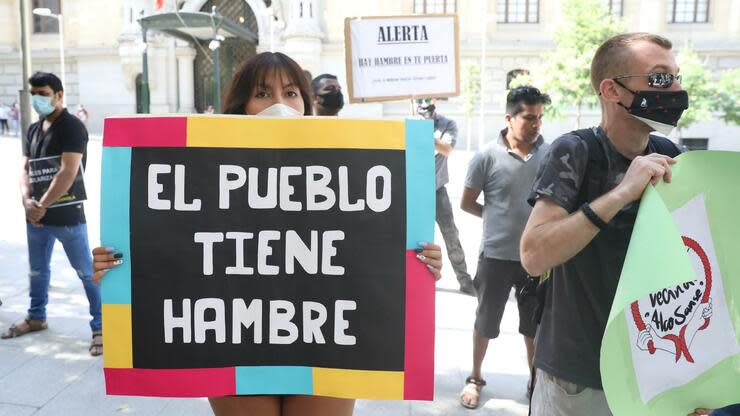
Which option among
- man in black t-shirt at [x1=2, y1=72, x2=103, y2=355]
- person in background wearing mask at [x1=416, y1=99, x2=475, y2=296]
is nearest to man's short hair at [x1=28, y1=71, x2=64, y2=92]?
man in black t-shirt at [x1=2, y1=72, x2=103, y2=355]

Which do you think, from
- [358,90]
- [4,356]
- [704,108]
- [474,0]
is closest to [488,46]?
[474,0]

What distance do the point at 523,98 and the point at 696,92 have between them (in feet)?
46.4

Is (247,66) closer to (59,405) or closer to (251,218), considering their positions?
(251,218)

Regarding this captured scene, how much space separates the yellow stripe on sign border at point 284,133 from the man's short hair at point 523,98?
1.88 m

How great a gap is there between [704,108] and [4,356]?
15792mm

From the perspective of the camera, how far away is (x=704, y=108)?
1568 cm

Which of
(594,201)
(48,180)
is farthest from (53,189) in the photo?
(594,201)

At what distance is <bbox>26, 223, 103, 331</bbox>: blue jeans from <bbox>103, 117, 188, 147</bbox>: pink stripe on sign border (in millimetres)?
2791

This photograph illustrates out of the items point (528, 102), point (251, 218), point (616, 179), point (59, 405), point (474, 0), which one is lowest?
point (59, 405)

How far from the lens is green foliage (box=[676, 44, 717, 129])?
1562 cm

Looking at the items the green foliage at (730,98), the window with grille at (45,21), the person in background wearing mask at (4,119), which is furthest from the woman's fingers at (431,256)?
the window with grille at (45,21)

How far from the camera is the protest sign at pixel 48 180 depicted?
4484 millimetres

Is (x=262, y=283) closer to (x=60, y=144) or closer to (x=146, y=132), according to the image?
(x=146, y=132)

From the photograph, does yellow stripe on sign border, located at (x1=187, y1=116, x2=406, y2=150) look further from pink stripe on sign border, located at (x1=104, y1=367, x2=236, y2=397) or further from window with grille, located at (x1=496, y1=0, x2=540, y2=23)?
window with grille, located at (x1=496, y1=0, x2=540, y2=23)
